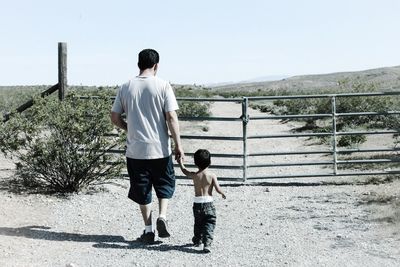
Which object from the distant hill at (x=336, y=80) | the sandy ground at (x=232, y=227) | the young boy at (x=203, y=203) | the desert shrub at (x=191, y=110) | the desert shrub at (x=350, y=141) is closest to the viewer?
the sandy ground at (x=232, y=227)

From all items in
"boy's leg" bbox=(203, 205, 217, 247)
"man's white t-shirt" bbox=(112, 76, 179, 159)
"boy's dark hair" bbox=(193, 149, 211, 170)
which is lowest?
"boy's leg" bbox=(203, 205, 217, 247)

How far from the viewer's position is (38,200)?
8641 millimetres

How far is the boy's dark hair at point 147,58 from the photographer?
6.09m

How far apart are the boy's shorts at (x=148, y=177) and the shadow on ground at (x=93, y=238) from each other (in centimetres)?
52

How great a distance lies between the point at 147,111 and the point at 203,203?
46.2 inches

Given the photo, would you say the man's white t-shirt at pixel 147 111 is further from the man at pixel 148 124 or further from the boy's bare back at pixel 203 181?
the boy's bare back at pixel 203 181

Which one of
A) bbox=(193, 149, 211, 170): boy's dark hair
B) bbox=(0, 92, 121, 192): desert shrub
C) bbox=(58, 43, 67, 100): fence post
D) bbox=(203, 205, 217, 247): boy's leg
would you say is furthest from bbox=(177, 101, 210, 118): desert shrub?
bbox=(203, 205, 217, 247): boy's leg

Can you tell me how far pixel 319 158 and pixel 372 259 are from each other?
8.65 metres

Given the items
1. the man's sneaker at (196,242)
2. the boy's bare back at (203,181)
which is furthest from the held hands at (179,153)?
the man's sneaker at (196,242)

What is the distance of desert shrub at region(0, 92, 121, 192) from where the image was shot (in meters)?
8.98

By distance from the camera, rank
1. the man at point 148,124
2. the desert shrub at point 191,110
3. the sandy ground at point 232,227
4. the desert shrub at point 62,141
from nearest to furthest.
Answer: the sandy ground at point 232,227 < the man at point 148,124 < the desert shrub at point 62,141 < the desert shrub at point 191,110

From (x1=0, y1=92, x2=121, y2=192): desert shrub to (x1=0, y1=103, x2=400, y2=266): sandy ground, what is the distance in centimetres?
41

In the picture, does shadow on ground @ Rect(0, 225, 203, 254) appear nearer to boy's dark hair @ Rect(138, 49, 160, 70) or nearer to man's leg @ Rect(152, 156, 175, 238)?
man's leg @ Rect(152, 156, 175, 238)

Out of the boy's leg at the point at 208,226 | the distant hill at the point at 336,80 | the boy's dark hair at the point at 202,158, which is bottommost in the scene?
the boy's leg at the point at 208,226
